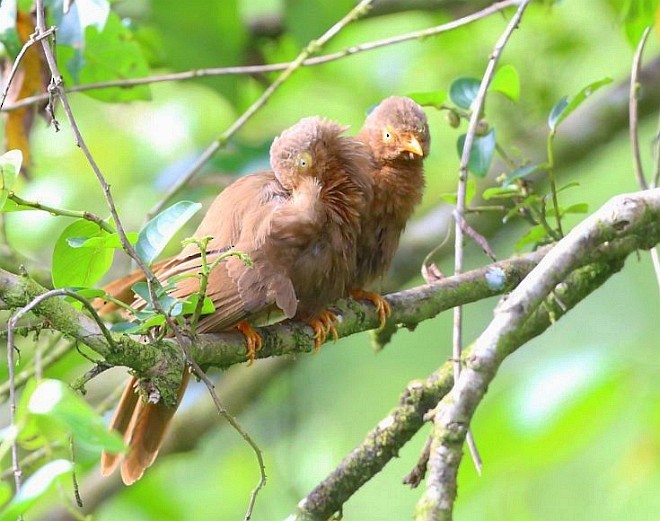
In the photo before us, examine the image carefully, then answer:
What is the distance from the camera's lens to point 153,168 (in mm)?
5004

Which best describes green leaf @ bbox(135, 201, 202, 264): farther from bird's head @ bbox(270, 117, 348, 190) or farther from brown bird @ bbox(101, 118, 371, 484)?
bird's head @ bbox(270, 117, 348, 190)

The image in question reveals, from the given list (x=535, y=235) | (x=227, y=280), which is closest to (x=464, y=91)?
(x=535, y=235)

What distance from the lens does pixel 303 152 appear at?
2850 mm

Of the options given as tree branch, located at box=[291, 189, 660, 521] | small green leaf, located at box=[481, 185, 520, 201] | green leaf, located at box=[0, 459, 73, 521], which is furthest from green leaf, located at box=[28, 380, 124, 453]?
small green leaf, located at box=[481, 185, 520, 201]

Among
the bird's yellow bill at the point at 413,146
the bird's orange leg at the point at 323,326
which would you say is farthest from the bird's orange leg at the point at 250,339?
the bird's yellow bill at the point at 413,146

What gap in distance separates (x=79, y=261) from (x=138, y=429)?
3.05ft

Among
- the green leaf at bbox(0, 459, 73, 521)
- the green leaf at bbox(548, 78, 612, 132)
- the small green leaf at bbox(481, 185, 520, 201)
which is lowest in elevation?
the small green leaf at bbox(481, 185, 520, 201)

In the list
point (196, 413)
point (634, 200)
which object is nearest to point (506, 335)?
point (634, 200)

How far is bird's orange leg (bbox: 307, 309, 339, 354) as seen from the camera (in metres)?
2.62

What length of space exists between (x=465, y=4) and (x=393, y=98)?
4.45ft

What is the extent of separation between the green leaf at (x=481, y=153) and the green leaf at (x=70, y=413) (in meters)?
1.76

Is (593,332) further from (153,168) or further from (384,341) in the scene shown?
(384,341)

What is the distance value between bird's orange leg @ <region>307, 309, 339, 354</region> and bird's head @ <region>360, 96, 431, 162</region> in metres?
0.69

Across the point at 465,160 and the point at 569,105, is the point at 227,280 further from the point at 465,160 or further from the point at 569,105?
the point at 569,105
